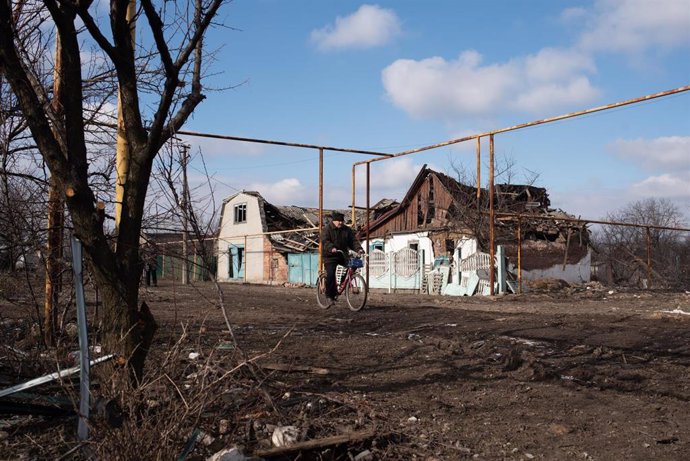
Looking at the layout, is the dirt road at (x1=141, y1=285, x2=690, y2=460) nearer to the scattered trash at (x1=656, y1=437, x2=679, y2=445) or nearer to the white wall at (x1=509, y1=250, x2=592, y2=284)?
the scattered trash at (x1=656, y1=437, x2=679, y2=445)

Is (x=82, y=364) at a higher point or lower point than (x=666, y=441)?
higher

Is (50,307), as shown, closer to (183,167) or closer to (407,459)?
(183,167)

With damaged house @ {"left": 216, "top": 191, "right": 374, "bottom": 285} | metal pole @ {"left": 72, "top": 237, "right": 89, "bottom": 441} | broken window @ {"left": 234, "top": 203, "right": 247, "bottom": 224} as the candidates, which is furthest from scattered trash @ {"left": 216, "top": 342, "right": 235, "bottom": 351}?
broken window @ {"left": 234, "top": 203, "right": 247, "bottom": 224}

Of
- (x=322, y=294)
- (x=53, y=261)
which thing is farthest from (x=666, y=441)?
(x=322, y=294)

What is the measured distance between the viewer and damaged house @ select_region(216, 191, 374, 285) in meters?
34.8

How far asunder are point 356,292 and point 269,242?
27449mm

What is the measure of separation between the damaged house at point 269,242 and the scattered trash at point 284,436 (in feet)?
93.9

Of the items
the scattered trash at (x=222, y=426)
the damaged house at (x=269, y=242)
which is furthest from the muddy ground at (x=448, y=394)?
the damaged house at (x=269, y=242)

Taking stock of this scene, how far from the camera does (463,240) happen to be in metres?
23.9

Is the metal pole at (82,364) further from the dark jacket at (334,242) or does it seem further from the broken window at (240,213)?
the broken window at (240,213)

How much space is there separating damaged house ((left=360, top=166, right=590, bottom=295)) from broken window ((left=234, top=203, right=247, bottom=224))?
1176 centimetres

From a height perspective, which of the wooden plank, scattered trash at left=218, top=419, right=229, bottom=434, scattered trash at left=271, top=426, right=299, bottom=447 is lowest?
the wooden plank

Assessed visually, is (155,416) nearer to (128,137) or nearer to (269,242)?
(128,137)

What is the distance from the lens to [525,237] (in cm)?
2733
